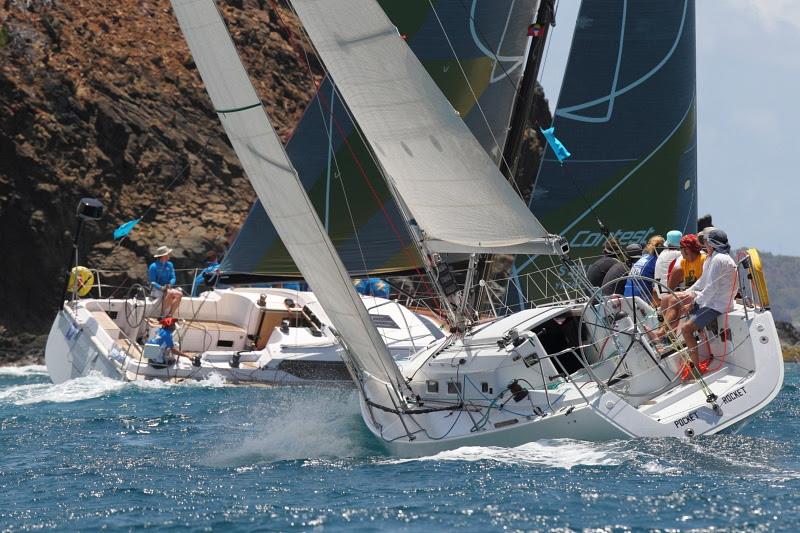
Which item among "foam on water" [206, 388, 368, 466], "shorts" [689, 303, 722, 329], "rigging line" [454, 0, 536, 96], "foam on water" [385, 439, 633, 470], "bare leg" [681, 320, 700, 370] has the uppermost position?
"rigging line" [454, 0, 536, 96]

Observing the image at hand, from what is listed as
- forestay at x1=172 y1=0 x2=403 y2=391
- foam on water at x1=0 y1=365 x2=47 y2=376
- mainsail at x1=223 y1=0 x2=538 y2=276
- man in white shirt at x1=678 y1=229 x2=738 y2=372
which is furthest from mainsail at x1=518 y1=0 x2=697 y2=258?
foam on water at x1=0 y1=365 x2=47 y2=376

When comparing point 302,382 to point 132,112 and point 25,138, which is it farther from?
point 132,112

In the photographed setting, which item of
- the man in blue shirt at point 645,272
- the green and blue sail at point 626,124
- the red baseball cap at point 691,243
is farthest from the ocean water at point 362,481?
the green and blue sail at point 626,124

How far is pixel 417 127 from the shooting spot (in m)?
11.3

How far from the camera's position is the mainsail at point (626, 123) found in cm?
2008

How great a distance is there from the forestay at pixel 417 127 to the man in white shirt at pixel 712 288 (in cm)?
141

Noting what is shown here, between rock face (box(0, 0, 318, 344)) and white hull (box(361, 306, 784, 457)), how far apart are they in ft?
58.3

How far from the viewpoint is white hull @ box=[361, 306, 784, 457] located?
10375 millimetres

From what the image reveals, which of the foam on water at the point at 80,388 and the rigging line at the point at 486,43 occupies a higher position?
the rigging line at the point at 486,43

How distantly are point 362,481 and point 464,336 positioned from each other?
8.55 feet

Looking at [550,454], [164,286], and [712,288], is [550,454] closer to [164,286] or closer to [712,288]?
[712,288]

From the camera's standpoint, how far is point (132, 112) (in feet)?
106

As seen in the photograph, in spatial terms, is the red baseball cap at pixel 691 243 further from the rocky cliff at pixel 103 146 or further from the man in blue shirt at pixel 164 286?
the rocky cliff at pixel 103 146

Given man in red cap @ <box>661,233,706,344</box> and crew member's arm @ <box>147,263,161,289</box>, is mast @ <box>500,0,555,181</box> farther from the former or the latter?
crew member's arm @ <box>147,263,161,289</box>
